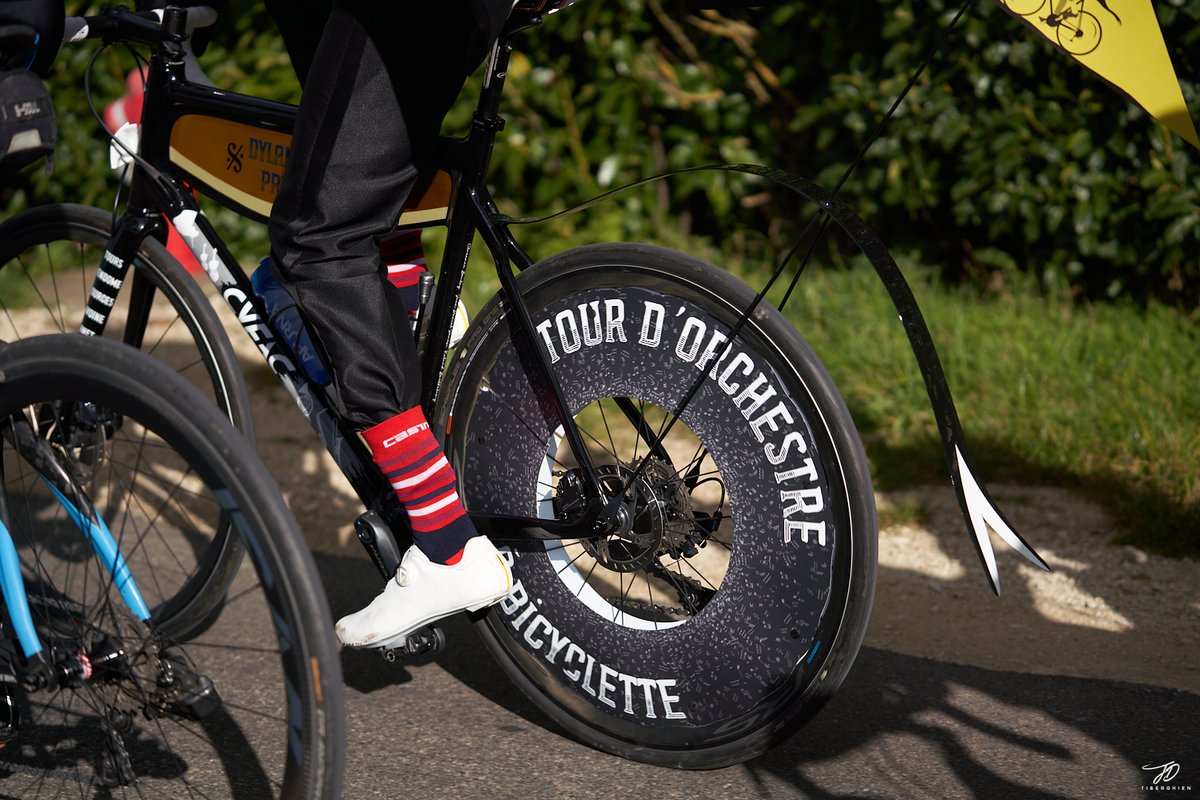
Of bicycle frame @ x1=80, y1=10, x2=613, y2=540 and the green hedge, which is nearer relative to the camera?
bicycle frame @ x1=80, y1=10, x2=613, y2=540

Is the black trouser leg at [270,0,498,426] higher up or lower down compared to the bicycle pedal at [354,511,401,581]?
higher up

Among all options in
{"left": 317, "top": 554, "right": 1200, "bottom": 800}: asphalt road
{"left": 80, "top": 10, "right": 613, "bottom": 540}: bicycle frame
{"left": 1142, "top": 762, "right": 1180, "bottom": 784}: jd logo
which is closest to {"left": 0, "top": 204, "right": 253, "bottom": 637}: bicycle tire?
{"left": 80, "top": 10, "right": 613, "bottom": 540}: bicycle frame

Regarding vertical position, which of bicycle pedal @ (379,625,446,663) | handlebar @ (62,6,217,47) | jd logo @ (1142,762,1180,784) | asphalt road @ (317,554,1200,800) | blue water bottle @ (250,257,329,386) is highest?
handlebar @ (62,6,217,47)

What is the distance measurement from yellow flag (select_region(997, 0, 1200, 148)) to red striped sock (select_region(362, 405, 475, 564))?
1.35 m

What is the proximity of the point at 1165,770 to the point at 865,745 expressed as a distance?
22.7 inches

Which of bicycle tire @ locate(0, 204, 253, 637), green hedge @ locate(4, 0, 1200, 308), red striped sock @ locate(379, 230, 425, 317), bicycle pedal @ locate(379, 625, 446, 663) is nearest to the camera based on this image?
bicycle pedal @ locate(379, 625, 446, 663)

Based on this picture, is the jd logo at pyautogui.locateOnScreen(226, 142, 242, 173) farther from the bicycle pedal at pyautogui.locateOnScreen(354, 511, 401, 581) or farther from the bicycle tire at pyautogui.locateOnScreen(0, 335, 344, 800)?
the bicycle pedal at pyautogui.locateOnScreen(354, 511, 401, 581)

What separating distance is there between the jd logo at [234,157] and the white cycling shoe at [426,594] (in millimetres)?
960

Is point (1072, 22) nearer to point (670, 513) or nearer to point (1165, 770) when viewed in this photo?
point (670, 513)

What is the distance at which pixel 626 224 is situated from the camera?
5.84 metres

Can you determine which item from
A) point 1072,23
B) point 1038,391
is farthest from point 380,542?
point 1038,391

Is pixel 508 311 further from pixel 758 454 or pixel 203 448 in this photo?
pixel 203 448

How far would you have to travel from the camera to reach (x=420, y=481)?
250 centimetres

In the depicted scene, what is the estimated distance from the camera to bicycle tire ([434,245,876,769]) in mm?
2416
